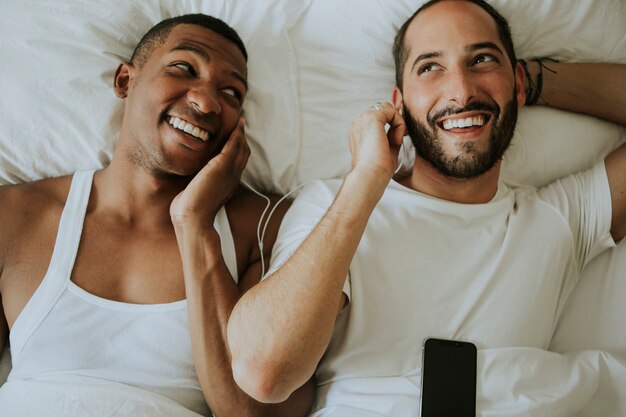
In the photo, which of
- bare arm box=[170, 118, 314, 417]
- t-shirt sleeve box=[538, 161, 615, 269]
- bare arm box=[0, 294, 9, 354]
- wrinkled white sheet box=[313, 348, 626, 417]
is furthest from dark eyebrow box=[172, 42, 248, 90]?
t-shirt sleeve box=[538, 161, 615, 269]

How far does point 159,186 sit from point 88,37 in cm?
57

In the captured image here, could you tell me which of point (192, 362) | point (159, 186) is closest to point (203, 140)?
point (159, 186)

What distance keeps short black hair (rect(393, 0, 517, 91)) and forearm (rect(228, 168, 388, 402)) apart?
0.62 m

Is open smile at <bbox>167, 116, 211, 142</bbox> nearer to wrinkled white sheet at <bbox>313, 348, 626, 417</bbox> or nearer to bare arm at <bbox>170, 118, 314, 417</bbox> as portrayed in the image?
Result: bare arm at <bbox>170, 118, 314, 417</bbox>

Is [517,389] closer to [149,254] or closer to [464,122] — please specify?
[464,122]

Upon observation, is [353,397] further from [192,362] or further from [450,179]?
[450,179]

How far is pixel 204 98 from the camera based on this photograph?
139cm

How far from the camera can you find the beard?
134cm

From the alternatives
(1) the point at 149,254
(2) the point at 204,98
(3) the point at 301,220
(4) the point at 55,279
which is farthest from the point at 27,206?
(3) the point at 301,220

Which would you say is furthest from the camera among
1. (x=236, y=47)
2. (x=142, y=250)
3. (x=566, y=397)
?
(x=236, y=47)

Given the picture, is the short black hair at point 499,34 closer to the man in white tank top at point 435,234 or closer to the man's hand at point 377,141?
Result: the man in white tank top at point 435,234

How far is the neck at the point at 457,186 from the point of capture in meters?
1.44

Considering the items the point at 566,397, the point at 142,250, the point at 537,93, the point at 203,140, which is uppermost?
the point at 537,93

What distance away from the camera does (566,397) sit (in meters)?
1.21
